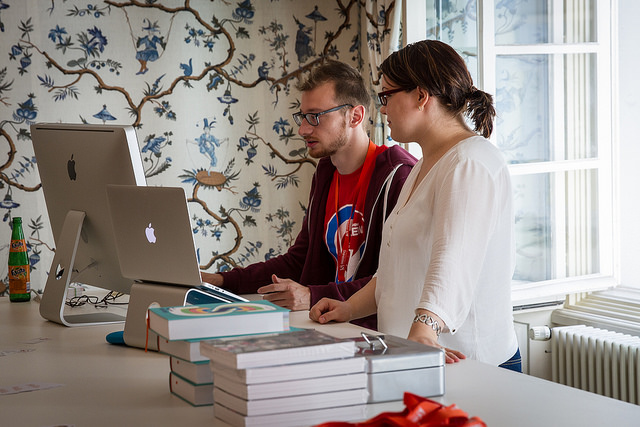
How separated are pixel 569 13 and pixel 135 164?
199 centimetres

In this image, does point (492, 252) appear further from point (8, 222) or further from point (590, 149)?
point (8, 222)

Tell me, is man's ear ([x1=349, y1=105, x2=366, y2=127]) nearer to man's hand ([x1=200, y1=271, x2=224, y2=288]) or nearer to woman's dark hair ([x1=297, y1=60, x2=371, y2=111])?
woman's dark hair ([x1=297, y1=60, x2=371, y2=111])

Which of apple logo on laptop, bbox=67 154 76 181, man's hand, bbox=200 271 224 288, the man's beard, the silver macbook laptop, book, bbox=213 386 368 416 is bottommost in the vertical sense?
man's hand, bbox=200 271 224 288

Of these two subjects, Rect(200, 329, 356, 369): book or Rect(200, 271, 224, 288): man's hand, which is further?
Rect(200, 271, 224, 288): man's hand

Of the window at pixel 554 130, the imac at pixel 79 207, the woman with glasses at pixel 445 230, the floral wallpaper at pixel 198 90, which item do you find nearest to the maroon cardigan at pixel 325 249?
the woman with glasses at pixel 445 230

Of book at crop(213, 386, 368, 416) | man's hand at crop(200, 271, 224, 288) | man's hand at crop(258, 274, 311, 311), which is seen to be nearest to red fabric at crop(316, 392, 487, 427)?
book at crop(213, 386, 368, 416)

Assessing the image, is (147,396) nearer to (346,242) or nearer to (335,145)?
(346,242)

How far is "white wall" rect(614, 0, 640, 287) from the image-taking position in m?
3.15

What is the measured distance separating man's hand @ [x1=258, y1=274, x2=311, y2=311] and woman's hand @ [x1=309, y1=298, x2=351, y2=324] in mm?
155

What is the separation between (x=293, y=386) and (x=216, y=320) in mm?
213

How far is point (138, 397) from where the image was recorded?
1245mm

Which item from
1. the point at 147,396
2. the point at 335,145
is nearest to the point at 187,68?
the point at 335,145

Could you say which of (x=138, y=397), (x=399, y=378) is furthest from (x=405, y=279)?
(x=138, y=397)

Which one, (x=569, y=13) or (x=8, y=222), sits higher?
(x=569, y=13)
